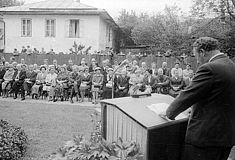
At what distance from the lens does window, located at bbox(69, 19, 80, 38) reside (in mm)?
25161

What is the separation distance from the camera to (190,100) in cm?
301

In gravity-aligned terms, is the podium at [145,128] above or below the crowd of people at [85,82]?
above

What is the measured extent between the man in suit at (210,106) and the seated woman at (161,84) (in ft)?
33.2

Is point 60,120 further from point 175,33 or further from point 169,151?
point 175,33

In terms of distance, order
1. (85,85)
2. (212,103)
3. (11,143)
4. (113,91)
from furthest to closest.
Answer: (85,85) → (113,91) → (11,143) → (212,103)

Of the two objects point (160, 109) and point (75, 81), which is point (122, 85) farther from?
point (160, 109)

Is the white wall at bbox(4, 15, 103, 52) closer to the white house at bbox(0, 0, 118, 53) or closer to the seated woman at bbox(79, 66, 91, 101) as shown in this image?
the white house at bbox(0, 0, 118, 53)

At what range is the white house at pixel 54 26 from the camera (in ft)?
81.5

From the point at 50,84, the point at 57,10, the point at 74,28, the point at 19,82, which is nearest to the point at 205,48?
the point at 50,84

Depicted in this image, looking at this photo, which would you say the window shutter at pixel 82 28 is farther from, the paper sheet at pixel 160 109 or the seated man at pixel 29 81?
the paper sheet at pixel 160 109

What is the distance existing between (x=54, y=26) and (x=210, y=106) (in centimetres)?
2352

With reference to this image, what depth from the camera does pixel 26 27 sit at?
25.7m

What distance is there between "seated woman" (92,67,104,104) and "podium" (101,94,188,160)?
9.40 meters

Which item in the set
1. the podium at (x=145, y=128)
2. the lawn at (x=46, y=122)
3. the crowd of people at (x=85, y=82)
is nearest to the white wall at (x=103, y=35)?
the crowd of people at (x=85, y=82)
